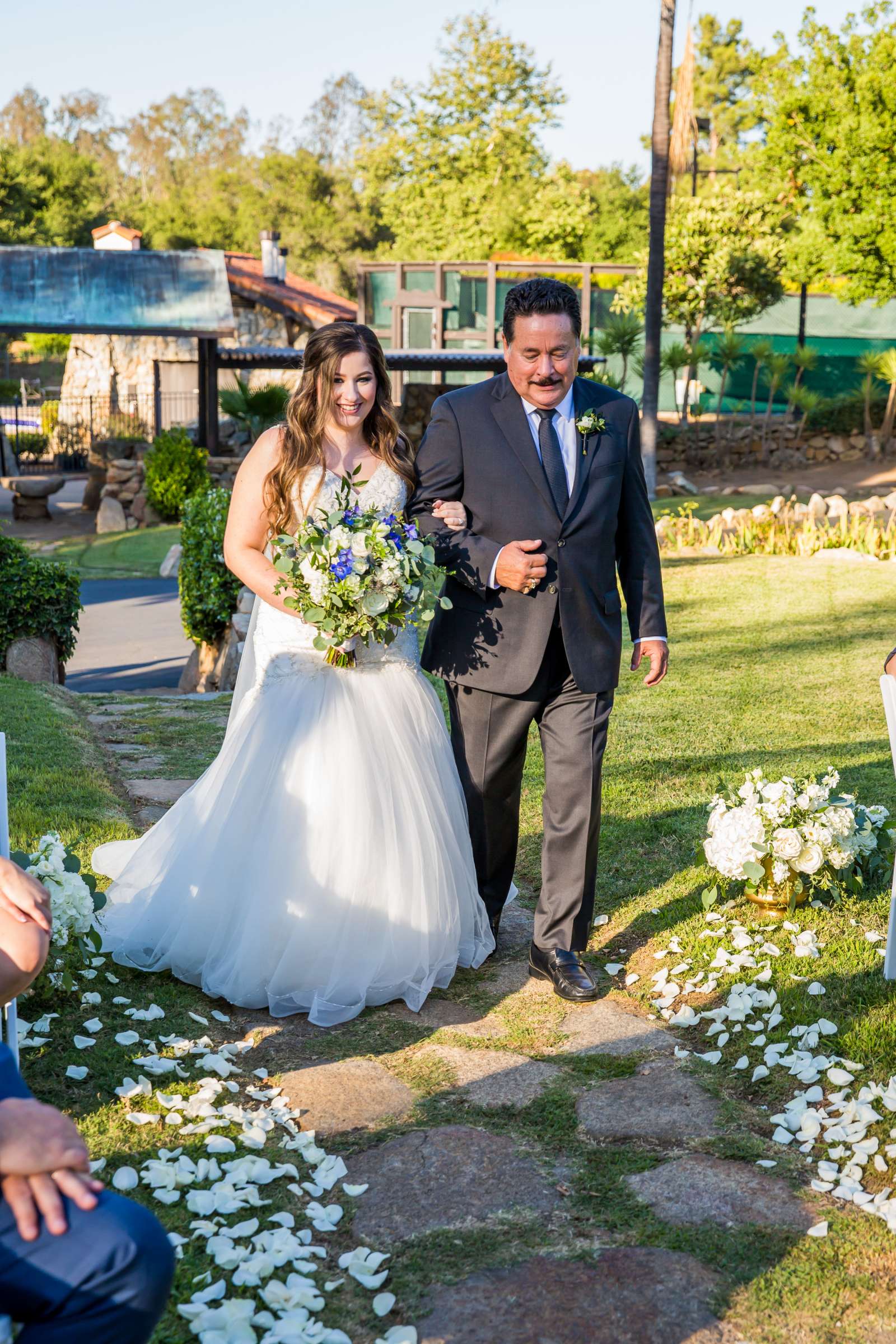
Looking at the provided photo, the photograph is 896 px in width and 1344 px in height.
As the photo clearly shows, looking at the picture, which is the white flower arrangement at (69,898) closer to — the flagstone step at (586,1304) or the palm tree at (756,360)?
the flagstone step at (586,1304)

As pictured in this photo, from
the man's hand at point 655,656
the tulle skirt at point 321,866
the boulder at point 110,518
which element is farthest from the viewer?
the boulder at point 110,518

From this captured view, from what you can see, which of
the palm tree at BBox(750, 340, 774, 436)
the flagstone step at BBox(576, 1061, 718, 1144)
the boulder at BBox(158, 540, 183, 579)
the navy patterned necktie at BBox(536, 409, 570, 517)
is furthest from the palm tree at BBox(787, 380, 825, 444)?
the flagstone step at BBox(576, 1061, 718, 1144)

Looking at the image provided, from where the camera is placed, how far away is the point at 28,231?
4728cm

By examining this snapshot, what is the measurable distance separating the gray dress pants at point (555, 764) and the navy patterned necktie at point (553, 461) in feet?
1.36

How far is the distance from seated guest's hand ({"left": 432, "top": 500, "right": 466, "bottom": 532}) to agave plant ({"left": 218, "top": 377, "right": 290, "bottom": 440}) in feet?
68.7

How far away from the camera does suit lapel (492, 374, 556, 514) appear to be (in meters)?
3.96

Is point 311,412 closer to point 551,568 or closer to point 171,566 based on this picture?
point 551,568

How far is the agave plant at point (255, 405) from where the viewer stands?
2438 cm

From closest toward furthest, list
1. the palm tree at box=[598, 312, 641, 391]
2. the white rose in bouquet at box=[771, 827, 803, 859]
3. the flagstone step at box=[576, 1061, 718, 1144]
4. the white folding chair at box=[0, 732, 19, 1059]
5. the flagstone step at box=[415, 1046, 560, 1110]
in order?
the white folding chair at box=[0, 732, 19, 1059] → the flagstone step at box=[576, 1061, 718, 1144] → the flagstone step at box=[415, 1046, 560, 1110] → the white rose in bouquet at box=[771, 827, 803, 859] → the palm tree at box=[598, 312, 641, 391]

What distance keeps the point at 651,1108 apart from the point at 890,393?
976 inches

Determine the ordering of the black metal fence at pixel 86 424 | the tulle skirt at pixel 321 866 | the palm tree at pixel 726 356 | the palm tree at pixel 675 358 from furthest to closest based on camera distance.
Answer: the black metal fence at pixel 86 424, the palm tree at pixel 726 356, the palm tree at pixel 675 358, the tulle skirt at pixel 321 866

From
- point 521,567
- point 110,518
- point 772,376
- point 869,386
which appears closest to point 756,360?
point 772,376

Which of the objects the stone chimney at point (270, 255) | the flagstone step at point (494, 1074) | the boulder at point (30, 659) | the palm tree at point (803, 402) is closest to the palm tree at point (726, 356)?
the palm tree at point (803, 402)

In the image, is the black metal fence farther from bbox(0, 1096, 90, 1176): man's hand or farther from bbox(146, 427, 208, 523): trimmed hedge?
bbox(0, 1096, 90, 1176): man's hand
